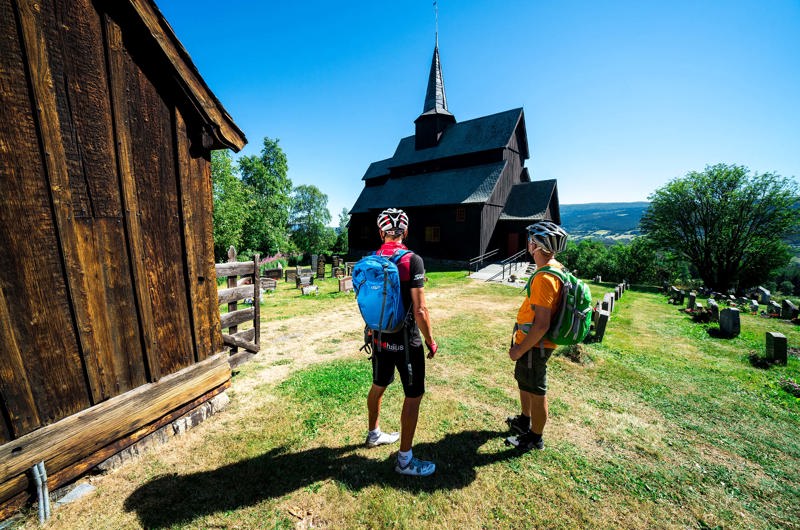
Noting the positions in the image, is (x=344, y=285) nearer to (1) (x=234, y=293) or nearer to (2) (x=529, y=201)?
(1) (x=234, y=293)

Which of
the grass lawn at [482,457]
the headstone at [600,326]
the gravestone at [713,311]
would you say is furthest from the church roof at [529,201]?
the grass lawn at [482,457]

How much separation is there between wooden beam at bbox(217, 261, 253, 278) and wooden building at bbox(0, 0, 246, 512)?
3.95 feet

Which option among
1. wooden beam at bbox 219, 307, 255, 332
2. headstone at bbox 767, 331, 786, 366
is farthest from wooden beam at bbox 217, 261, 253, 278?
headstone at bbox 767, 331, 786, 366

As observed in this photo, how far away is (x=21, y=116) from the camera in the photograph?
228cm

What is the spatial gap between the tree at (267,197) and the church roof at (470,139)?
14.6 m

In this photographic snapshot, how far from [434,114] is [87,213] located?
28.3 meters

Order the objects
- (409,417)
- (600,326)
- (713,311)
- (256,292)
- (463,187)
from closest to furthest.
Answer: (409,417) < (256,292) < (600,326) < (713,311) < (463,187)

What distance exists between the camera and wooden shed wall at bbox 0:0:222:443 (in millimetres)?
2277

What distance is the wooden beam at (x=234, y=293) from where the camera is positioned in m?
4.75

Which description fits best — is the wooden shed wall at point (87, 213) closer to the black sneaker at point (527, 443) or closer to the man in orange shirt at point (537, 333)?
the man in orange shirt at point (537, 333)

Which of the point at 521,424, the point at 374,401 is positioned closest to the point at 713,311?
the point at 521,424

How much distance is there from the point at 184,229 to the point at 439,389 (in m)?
4.29

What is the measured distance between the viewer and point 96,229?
107 inches

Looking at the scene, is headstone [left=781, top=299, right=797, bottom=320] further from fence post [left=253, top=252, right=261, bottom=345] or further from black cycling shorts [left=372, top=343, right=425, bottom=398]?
fence post [left=253, top=252, right=261, bottom=345]
